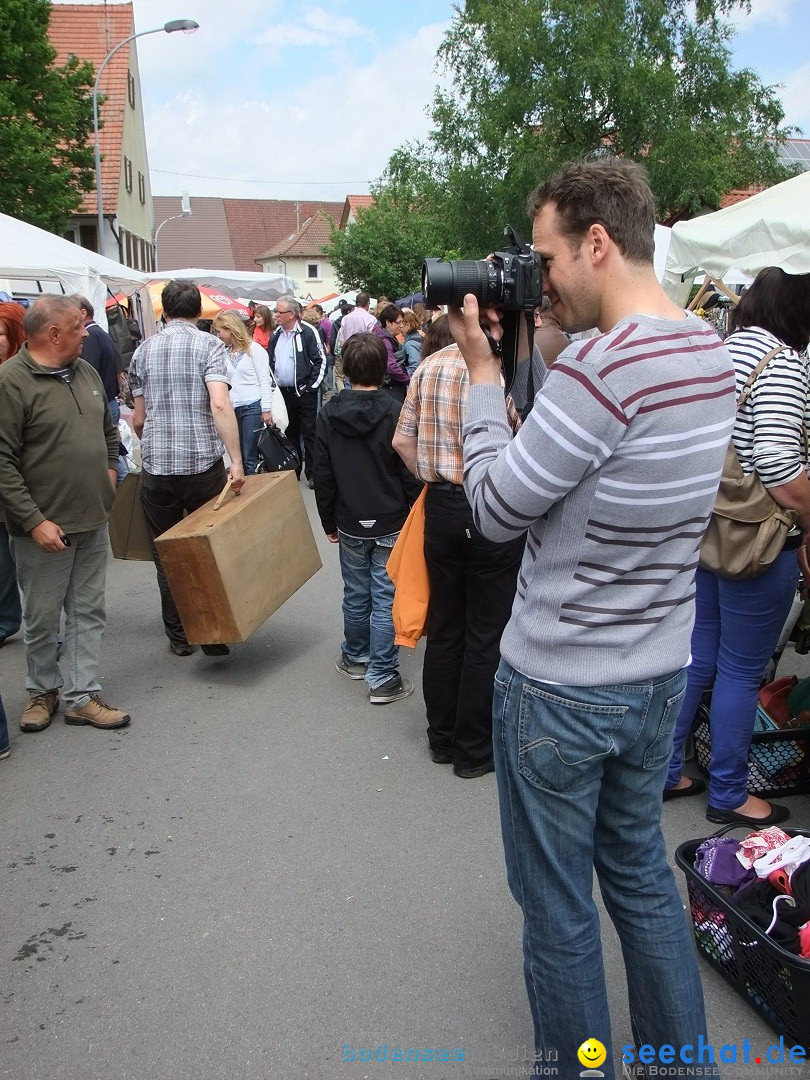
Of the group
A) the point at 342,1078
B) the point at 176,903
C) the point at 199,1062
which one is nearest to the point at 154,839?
the point at 176,903

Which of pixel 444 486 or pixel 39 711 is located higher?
pixel 444 486

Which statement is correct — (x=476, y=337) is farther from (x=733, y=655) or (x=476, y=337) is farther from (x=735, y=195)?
(x=735, y=195)

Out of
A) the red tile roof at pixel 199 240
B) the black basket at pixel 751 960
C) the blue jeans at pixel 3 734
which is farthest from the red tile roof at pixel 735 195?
the red tile roof at pixel 199 240

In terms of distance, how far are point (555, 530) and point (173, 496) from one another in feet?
12.4

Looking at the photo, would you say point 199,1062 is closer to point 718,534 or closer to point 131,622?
point 718,534

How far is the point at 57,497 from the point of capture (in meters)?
4.08

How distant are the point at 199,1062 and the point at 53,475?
8.53ft

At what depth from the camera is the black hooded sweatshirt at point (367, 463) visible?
4.46 meters

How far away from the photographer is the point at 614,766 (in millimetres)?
1814

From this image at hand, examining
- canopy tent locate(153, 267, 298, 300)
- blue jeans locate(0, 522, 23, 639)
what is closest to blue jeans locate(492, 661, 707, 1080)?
blue jeans locate(0, 522, 23, 639)

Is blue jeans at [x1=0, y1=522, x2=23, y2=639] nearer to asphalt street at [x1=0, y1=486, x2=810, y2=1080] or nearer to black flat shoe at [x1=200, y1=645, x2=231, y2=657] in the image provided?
asphalt street at [x1=0, y1=486, x2=810, y2=1080]

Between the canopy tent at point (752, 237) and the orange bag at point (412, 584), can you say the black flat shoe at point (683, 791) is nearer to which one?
the orange bag at point (412, 584)

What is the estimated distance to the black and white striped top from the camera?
285cm

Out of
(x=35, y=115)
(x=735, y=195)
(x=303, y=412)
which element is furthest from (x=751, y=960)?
(x=735, y=195)
